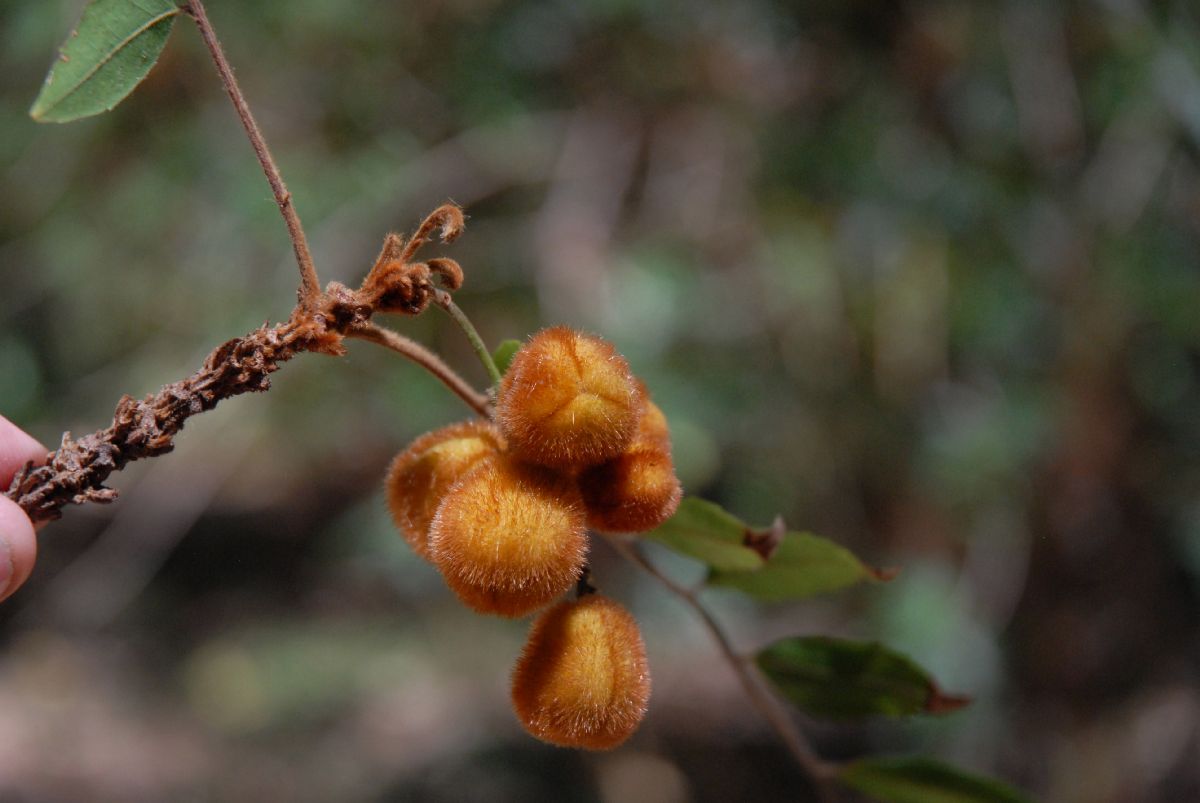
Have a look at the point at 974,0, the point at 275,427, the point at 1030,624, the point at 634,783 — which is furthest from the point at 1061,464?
the point at 275,427

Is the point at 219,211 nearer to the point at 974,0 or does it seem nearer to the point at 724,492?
the point at 724,492

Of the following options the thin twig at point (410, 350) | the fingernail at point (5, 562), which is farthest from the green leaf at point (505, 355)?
the fingernail at point (5, 562)

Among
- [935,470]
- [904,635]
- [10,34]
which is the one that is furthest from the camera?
[10,34]

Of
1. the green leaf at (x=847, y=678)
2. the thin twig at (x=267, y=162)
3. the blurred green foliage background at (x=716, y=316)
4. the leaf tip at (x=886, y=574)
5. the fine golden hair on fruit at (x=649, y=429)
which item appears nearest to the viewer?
the thin twig at (x=267, y=162)

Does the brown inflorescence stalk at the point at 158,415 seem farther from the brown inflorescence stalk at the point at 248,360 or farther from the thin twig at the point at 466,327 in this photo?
the thin twig at the point at 466,327

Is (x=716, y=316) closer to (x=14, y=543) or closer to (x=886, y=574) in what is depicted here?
(x=886, y=574)

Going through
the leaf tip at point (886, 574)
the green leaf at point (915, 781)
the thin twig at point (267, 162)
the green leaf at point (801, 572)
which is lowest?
the green leaf at point (915, 781)

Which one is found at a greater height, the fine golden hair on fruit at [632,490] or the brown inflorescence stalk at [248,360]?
the brown inflorescence stalk at [248,360]

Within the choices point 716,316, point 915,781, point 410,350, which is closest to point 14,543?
point 410,350
